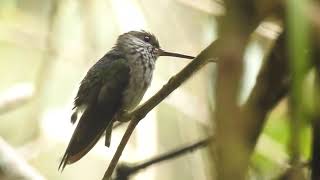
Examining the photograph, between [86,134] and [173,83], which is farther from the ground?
[173,83]

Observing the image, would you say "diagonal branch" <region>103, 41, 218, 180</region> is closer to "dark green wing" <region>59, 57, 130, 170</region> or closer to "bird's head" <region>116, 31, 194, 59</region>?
"dark green wing" <region>59, 57, 130, 170</region>

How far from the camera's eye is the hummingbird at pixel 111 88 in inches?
32.5

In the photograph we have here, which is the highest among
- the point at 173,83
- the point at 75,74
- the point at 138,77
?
the point at 173,83

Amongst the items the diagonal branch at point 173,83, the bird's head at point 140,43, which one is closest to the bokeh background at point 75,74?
the bird's head at point 140,43

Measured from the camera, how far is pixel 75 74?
4.48 feet

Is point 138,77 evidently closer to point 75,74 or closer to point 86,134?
point 86,134

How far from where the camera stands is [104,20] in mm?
1244

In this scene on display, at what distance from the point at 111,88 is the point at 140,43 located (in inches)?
5.9

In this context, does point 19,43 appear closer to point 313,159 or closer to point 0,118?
point 0,118

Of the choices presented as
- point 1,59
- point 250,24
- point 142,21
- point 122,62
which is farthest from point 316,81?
point 1,59

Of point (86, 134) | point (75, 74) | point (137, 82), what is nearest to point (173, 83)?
point (86, 134)

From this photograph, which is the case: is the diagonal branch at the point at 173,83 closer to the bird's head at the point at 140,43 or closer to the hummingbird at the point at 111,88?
the hummingbird at the point at 111,88

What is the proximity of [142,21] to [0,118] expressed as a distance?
40 centimetres

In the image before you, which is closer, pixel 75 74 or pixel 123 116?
pixel 123 116
